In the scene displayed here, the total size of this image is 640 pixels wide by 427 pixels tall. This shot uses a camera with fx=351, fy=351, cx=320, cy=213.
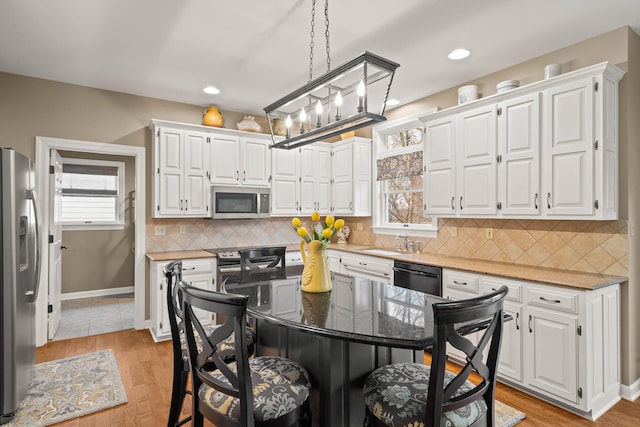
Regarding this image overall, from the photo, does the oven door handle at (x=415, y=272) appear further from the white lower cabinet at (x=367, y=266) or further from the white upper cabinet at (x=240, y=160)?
the white upper cabinet at (x=240, y=160)

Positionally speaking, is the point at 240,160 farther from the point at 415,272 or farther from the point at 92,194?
the point at 92,194

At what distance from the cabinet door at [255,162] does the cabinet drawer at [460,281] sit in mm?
2552

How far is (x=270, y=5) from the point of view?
2.36 metres

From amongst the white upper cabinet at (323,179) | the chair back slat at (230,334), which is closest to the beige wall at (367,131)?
the white upper cabinet at (323,179)

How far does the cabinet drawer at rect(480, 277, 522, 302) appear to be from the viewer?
105 inches

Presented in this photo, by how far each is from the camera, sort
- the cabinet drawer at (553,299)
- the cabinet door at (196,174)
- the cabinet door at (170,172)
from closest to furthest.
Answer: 1. the cabinet drawer at (553,299)
2. the cabinet door at (170,172)
3. the cabinet door at (196,174)

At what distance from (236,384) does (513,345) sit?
229 cm

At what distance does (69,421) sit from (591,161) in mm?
4066

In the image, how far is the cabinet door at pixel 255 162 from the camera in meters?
4.47

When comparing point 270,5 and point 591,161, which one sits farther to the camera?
point 591,161

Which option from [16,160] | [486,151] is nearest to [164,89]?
[16,160]

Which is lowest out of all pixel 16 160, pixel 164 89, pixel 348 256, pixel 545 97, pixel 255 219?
pixel 348 256

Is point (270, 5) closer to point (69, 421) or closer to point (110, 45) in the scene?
point (110, 45)

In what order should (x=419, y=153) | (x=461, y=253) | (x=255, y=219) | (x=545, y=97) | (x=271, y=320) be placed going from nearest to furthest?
(x=271, y=320) → (x=545, y=97) → (x=461, y=253) → (x=419, y=153) → (x=255, y=219)
